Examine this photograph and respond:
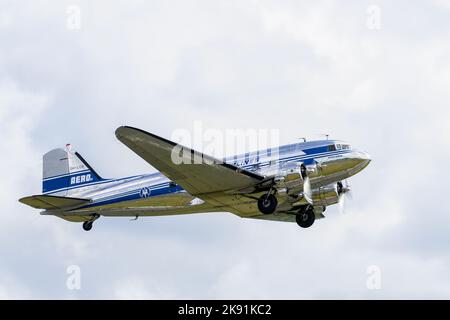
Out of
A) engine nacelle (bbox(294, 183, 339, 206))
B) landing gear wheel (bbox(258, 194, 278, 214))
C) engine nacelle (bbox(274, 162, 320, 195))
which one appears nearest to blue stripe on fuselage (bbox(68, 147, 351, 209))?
engine nacelle (bbox(274, 162, 320, 195))

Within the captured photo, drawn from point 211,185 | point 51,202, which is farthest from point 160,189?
point 51,202

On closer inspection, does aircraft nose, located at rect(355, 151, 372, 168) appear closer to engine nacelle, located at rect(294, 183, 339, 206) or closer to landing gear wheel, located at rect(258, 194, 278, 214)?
engine nacelle, located at rect(294, 183, 339, 206)

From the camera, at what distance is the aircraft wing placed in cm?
3581

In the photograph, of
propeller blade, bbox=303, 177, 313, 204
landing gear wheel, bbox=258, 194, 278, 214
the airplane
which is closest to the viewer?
the airplane

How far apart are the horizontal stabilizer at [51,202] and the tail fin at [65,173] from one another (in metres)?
1.59

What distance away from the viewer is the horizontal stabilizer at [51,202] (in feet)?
133

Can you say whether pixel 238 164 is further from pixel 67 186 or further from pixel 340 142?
pixel 67 186

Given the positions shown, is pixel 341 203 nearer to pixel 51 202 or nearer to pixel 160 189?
pixel 160 189

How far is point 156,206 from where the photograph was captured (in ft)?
135

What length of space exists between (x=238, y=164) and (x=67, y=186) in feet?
32.1

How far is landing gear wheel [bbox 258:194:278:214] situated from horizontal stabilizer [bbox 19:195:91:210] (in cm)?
947

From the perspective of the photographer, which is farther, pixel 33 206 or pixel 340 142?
pixel 33 206

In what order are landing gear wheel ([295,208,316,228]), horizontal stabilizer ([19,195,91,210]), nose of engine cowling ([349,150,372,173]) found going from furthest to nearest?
landing gear wheel ([295,208,316,228]) → horizontal stabilizer ([19,195,91,210]) → nose of engine cowling ([349,150,372,173])
